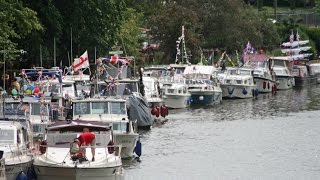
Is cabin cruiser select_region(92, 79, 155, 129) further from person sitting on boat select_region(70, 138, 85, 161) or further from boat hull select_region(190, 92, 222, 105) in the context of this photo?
boat hull select_region(190, 92, 222, 105)

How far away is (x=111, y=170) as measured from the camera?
43.0 meters

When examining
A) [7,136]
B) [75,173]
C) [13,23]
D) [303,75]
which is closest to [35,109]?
[7,136]

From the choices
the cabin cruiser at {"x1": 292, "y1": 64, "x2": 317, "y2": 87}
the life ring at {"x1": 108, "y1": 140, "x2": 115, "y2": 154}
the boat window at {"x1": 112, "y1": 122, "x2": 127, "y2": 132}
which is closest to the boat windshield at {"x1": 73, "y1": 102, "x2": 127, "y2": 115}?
the boat window at {"x1": 112, "y1": 122, "x2": 127, "y2": 132}

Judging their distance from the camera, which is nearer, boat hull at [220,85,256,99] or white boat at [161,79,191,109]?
white boat at [161,79,191,109]

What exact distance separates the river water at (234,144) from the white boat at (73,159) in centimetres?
422

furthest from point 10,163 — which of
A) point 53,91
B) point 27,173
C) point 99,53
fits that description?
point 99,53

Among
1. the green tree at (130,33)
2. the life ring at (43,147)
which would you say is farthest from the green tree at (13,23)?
the green tree at (130,33)

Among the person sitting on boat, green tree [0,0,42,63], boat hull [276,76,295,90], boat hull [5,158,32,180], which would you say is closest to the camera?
the person sitting on boat

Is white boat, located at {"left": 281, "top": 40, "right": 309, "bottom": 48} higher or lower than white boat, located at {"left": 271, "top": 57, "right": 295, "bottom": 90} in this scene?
higher

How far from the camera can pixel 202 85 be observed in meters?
91.1

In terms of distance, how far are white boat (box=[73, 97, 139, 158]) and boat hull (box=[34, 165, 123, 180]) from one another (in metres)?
9.35

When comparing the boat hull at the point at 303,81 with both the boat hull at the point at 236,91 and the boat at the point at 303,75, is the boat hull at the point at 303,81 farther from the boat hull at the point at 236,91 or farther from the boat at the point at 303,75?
the boat hull at the point at 236,91

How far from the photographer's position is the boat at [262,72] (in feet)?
342

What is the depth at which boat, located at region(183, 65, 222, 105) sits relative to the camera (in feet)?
295
